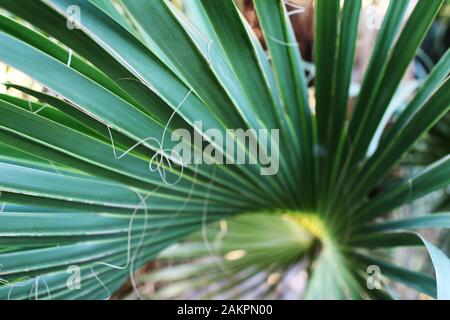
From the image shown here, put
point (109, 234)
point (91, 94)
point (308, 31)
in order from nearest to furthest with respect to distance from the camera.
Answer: point (91, 94)
point (109, 234)
point (308, 31)

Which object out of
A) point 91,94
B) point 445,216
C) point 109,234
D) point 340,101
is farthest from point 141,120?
point 445,216

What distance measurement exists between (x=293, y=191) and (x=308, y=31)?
1.84ft

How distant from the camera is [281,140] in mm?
617

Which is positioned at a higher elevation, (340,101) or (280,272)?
(340,101)

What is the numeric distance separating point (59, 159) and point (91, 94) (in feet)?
0.33

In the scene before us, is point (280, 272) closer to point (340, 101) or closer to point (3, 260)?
point (340, 101)

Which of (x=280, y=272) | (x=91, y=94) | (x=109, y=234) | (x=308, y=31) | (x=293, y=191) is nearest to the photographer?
(x=91, y=94)

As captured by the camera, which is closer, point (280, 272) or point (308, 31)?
point (280, 272)
